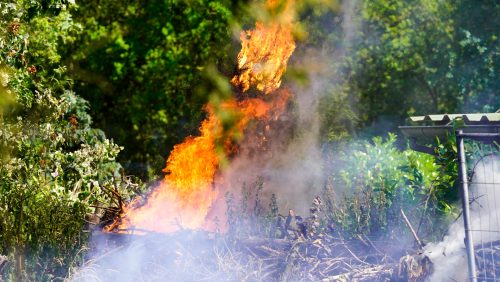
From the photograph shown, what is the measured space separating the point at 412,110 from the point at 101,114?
11.4m

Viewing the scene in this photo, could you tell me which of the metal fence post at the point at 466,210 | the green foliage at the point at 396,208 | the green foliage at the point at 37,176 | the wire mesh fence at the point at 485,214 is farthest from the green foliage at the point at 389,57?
the metal fence post at the point at 466,210

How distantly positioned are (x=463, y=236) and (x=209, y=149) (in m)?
5.15

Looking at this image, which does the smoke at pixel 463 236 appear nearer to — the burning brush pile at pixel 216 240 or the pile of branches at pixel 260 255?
the burning brush pile at pixel 216 240

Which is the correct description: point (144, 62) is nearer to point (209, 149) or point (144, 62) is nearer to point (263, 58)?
point (263, 58)

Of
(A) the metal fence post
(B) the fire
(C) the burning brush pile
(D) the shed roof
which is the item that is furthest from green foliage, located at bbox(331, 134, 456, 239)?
(A) the metal fence post

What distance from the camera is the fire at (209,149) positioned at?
40.0 ft

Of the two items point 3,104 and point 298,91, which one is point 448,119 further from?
point 298,91

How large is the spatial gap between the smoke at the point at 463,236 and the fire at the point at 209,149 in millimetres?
3705

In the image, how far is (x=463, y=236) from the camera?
966cm

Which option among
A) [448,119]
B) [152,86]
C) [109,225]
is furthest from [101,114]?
[448,119]

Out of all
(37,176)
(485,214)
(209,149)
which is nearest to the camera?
(485,214)

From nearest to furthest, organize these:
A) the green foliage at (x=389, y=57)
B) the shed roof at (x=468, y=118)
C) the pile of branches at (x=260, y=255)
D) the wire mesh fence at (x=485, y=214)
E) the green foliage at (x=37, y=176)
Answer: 1. the wire mesh fence at (x=485, y=214)
2. the pile of branches at (x=260, y=255)
3. the shed roof at (x=468, y=118)
4. the green foliage at (x=37, y=176)
5. the green foliage at (x=389, y=57)

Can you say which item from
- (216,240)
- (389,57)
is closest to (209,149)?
(216,240)

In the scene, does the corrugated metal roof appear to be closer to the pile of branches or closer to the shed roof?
the shed roof
